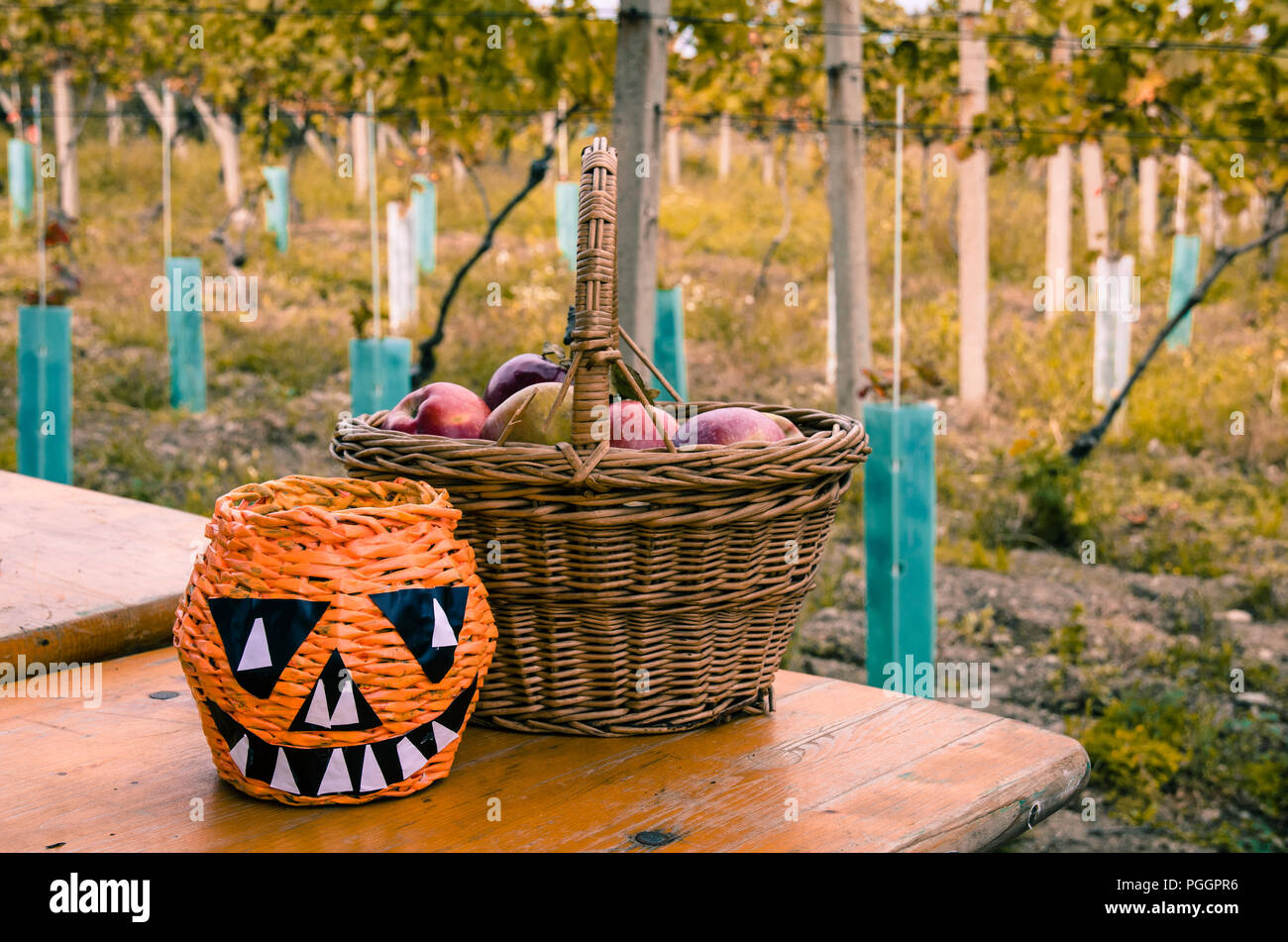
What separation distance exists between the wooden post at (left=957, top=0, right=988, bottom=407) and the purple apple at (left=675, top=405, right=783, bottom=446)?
17.5 feet

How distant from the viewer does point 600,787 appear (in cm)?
105

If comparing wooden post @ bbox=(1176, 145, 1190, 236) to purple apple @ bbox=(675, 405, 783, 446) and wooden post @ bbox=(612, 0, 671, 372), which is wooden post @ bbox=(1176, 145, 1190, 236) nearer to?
wooden post @ bbox=(612, 0, 671, 372)

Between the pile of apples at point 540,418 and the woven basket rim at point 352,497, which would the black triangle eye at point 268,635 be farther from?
the pile of apples at point 540,418

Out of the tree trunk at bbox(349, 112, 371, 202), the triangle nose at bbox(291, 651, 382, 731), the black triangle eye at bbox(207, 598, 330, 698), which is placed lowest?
the triangle nose at bbox(291, 651, 382, 731)

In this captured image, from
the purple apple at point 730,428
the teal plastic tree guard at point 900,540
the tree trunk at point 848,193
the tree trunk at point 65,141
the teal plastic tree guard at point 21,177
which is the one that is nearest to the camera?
the purple apple at point 730,428

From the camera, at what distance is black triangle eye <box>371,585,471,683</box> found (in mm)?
976

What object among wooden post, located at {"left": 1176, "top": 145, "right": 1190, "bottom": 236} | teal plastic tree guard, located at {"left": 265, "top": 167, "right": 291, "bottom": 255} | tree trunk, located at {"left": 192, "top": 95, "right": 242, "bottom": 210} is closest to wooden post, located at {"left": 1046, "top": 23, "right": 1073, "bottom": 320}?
wooden post, located at {"left": 1176, "top": 145, "right": 1190, "bottom": 236}

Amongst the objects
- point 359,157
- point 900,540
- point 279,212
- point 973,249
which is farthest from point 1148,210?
point 900,540

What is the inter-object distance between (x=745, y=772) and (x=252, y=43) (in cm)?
743

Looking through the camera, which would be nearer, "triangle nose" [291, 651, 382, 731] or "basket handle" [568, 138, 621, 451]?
"triangle nose" [291, 651, 382, 731]

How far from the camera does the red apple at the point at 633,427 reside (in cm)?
117

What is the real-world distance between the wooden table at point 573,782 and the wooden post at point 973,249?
17.9ft

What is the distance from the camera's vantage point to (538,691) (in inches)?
45.8

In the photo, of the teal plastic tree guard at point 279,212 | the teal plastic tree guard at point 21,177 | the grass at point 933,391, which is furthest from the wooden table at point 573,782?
the teal plastic tree guard at point 21,177
